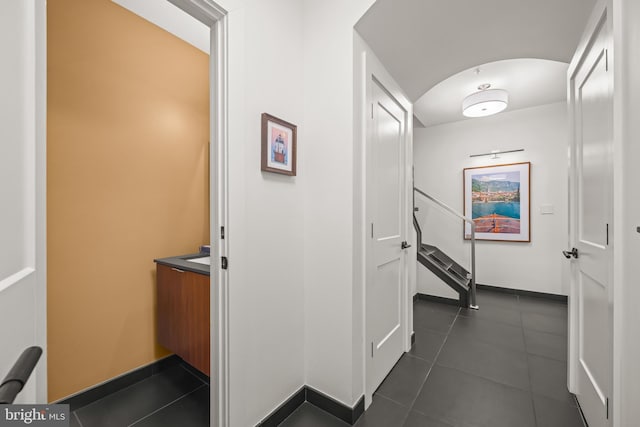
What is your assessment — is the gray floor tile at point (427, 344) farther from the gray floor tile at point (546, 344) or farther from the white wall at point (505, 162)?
the white wall at point (505, 162)

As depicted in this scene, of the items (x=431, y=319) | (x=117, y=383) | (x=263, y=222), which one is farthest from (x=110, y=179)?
(x=431, y=319)

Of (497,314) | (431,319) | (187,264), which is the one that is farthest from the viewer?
(497,314)

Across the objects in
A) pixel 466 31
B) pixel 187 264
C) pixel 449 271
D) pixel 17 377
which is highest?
pixel 466 31

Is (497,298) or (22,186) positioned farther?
(497,298)

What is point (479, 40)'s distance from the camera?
1.77m

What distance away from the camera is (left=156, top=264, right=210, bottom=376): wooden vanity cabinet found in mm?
1545

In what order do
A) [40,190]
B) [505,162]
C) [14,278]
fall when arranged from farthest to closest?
[505,162], [40,190], [14,278]

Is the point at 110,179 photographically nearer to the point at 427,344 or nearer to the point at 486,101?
the point at 427,344

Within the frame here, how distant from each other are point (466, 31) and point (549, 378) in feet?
8.07

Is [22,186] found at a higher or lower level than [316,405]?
higher

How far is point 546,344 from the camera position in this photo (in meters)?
2.38

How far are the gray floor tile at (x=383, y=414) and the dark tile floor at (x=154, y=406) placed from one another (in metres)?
0.90

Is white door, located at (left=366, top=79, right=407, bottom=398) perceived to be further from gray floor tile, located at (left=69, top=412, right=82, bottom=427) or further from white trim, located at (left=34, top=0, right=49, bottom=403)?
gray floor tile, located at (left=69, top=412, right=82, bottom=427)

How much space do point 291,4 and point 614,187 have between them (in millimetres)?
1852
